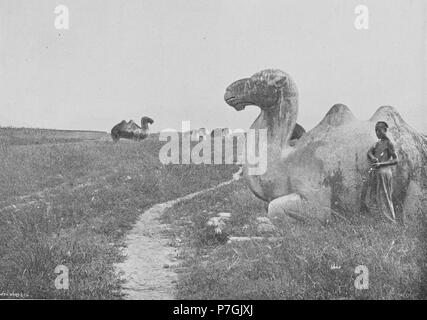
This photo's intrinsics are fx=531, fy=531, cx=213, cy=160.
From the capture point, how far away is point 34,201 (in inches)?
496

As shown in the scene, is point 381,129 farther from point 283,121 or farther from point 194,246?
point 194,246

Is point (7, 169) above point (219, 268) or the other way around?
above

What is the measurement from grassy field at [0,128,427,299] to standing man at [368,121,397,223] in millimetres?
353

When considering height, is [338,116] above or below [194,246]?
above

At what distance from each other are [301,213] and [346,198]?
2.78 feet

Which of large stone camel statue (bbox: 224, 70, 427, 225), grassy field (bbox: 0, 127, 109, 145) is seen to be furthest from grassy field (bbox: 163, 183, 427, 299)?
grassy field (bbox: 0, 127, 109, 145)

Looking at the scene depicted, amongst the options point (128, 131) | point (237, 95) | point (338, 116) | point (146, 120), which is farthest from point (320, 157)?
point (146, 120)

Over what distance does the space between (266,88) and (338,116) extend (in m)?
1.48

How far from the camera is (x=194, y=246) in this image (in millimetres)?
9836

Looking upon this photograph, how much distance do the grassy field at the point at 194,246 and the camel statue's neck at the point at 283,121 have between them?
1709 millimetres

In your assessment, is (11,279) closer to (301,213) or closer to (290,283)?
(290,283)

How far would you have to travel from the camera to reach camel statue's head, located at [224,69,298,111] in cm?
1036

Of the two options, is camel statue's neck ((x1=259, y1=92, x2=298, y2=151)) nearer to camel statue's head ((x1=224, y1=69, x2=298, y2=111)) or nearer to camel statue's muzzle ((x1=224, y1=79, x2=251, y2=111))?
camel statue's head ((x1=224, y1=69, x2=298, y2=111))

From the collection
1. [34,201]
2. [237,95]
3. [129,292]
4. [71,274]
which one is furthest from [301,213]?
[34,201]
